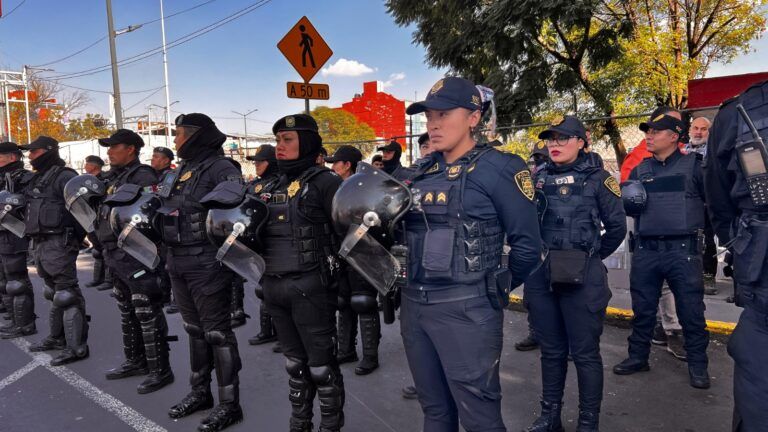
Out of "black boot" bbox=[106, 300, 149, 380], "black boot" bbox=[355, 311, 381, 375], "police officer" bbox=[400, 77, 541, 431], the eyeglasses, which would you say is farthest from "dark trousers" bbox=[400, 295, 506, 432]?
"black boot" bbox=[106, 300, 149, 380]

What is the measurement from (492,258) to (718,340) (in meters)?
3.90

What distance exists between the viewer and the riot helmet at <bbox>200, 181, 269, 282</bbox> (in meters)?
3.00

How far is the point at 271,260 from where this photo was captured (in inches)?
123

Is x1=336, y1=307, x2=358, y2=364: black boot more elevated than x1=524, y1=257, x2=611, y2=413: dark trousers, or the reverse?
x1=524, y1=257, x2=611, y2=413: dark trousers

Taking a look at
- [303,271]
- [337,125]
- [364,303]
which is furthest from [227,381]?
[337,125]

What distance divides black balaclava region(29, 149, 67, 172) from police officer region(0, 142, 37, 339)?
46 cm

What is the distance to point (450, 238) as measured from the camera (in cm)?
226

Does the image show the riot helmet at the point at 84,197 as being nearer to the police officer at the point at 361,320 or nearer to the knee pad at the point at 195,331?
the knee pad at the point at 195,331

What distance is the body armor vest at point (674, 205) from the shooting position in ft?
13.0

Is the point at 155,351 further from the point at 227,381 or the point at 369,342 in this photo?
the point at 369,342

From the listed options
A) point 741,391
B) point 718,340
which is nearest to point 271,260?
point 741,391

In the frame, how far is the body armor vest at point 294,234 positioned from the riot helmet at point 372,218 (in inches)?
27.8

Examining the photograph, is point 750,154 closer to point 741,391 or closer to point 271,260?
point 741,391

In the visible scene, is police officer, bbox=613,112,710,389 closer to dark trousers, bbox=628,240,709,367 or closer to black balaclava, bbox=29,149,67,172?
dark trousers, bbox=628,240,709,367
